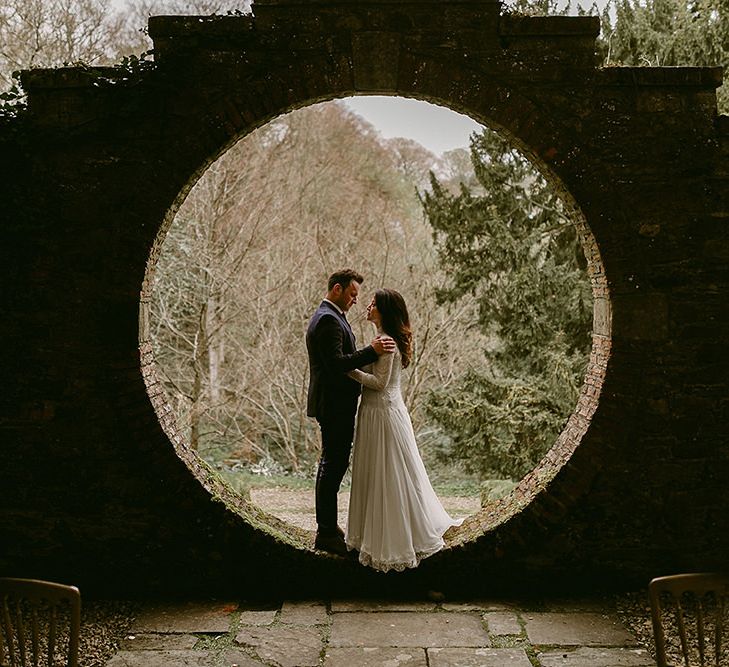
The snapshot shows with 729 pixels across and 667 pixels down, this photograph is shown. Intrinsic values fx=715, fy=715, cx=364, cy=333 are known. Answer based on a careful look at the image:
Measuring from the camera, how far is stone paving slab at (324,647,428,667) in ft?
12.0

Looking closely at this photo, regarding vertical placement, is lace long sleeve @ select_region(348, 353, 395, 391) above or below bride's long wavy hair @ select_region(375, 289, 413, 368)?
below

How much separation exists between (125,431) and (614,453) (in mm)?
3060

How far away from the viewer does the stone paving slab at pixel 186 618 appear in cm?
412

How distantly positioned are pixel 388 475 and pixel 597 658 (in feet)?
5.19

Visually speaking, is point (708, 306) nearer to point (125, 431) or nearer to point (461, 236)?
point (125, 431)

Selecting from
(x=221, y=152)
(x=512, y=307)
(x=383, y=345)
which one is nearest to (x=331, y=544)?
(x=383, y=345)

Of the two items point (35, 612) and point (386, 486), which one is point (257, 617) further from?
point (35, 612)

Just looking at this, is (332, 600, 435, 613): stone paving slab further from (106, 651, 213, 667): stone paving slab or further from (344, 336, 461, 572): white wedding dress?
(106, 651, 213, 667): stone paving slab

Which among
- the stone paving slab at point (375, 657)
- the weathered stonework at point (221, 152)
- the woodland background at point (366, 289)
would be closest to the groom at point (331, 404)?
the weathered stonework at point (221, 152)

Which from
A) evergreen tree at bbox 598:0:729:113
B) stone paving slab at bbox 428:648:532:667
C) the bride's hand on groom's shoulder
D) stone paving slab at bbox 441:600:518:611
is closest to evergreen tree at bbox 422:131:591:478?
evergreen tree at bbox 598:0:729:113

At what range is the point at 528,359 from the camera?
879cm

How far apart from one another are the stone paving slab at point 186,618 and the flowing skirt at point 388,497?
0.90 meters

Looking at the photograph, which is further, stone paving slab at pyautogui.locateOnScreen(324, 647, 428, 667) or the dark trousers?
the dark trousers

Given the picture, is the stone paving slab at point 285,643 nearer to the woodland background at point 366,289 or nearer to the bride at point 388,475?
the bride at point 388,475
